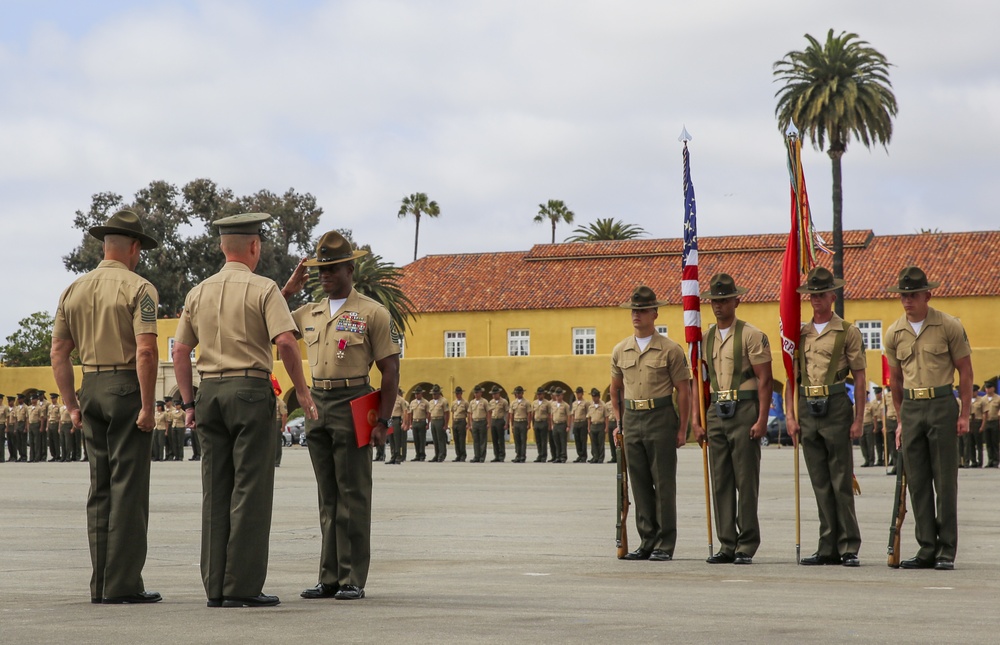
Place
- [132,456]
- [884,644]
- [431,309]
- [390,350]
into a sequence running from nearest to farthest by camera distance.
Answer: [884,644]
[132,456]
[390,350]
[431,309]

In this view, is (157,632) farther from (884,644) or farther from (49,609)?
(884,644)

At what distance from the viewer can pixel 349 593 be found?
824 cm

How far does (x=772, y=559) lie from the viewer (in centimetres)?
1116

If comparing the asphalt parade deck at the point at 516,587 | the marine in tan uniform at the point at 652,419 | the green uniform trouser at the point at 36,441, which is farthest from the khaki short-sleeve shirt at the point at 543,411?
the marine in tan uniform at the point at 652,419

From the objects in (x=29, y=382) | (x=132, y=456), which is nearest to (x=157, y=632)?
(x=132, y=456)

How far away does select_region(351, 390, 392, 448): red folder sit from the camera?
27.5 feet

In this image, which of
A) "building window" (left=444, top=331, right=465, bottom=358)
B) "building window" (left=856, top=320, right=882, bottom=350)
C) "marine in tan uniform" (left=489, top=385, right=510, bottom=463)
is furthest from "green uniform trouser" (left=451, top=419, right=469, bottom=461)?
"building window" (left=444, top=331, right=465, bottom=358)

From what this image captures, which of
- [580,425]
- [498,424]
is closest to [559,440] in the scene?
[580,425]

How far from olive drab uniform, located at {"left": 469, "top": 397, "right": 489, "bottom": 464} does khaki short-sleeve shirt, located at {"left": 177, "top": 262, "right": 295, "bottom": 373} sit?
103 ft

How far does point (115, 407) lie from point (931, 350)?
5.73m

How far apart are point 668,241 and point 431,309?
1167 cm

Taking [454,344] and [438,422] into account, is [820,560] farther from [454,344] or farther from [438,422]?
[454,344]

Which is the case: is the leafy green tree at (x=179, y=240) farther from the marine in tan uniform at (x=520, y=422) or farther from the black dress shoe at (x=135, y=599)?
the black dress shoe at (x=135, y=599)

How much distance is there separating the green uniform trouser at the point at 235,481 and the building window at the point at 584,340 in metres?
59.5
